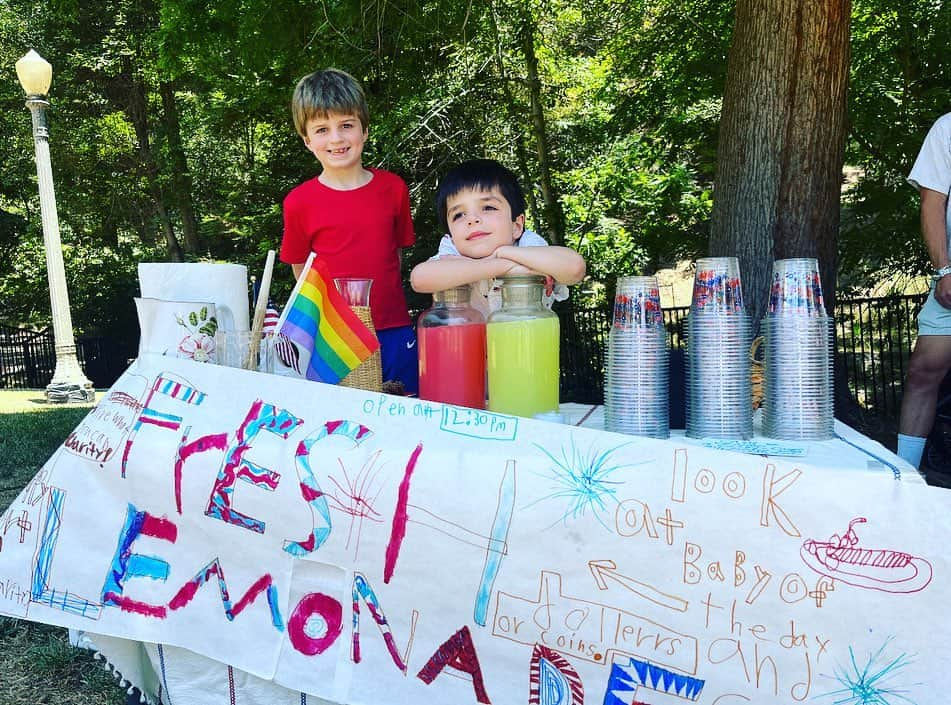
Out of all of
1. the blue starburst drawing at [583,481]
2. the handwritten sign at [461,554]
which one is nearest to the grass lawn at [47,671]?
the handwritten sign at [461,554]

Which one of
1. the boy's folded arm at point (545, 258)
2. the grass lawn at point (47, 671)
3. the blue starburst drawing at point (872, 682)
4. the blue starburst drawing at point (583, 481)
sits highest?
the boy's folded arm at point (545, 258)

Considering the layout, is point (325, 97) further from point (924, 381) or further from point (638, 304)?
point (924, 381)

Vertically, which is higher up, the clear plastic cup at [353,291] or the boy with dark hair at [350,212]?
the boy with dark hair at [350,212]

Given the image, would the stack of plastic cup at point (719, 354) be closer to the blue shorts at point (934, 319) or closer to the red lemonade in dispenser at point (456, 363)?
the red lemonade in dispenser at point (456, 363)

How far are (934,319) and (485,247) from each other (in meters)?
A: 2.30

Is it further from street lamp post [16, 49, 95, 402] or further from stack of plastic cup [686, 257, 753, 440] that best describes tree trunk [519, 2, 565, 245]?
stack of plastic cup [686, 257, 753, 440]

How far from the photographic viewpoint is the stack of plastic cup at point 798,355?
177 centimetres

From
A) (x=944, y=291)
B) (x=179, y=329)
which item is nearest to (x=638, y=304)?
(x=179, y=329)

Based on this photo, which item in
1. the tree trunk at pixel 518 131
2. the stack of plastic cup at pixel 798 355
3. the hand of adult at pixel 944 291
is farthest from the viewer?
the tree trunk at pixel 518 131

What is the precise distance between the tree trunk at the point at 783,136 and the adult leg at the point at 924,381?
79cm

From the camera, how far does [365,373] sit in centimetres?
228

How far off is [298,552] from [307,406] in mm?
349

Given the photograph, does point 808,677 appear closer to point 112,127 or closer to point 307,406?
point 307,406

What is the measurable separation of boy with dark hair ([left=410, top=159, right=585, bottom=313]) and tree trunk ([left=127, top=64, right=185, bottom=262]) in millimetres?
14983
